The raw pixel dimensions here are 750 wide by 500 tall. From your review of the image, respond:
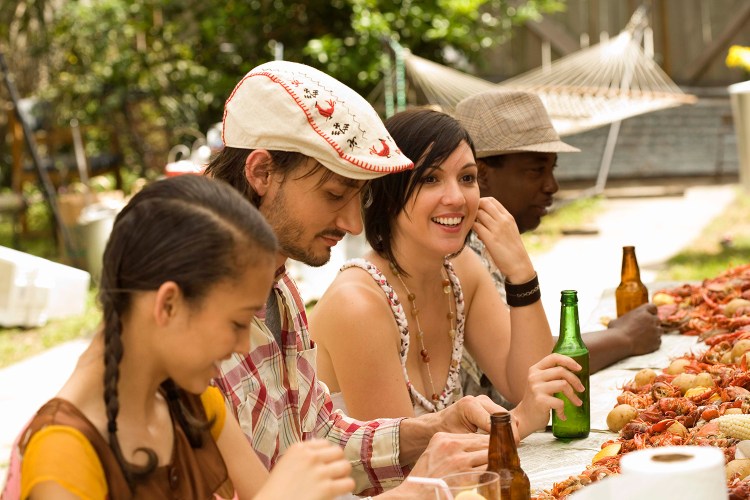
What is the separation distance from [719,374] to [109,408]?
1407mm

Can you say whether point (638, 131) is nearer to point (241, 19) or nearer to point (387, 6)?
point (387, 6)

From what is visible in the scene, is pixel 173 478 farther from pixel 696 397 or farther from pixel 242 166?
pixel 696 397

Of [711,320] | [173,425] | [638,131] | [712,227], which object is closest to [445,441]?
[173,425]

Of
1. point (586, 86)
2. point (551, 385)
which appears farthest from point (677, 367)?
point (586, 86)

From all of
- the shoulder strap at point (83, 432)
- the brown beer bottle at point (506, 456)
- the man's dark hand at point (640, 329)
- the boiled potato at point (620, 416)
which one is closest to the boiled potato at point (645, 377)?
the boiled potato at point (620, 416)

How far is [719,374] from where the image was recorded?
7.45 feet

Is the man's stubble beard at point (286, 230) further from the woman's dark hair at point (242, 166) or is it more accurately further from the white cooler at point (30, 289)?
the white cooler at point (30, 289)

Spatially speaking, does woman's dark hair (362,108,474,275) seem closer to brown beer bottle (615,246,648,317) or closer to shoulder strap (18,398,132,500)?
brown beer bottle (615,246,648,317)

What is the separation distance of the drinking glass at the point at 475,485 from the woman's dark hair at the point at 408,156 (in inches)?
49.2

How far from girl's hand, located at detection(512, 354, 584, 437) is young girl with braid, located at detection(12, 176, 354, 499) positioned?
0.71 meters

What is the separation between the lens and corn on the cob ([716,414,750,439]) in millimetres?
1759

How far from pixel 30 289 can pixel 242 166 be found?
5.43m

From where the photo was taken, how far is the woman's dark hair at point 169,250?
137 centimetres

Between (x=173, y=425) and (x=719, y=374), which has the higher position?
(x=173, y=425)
